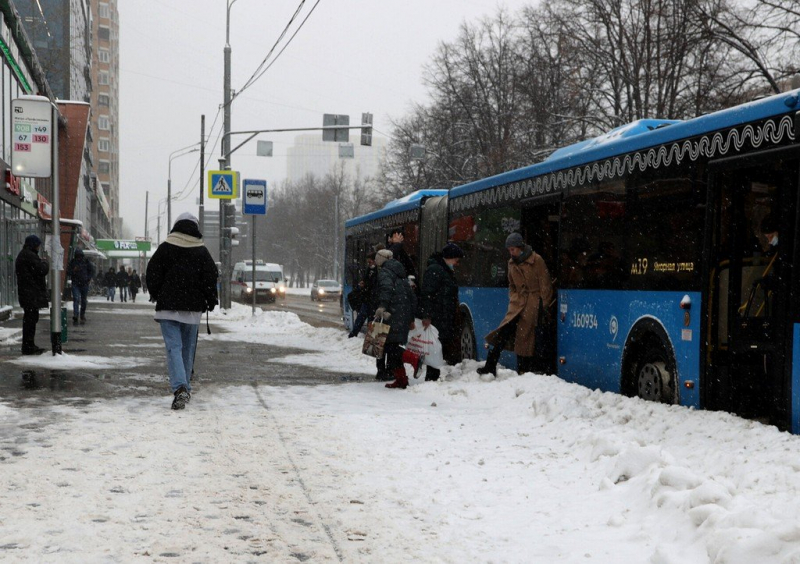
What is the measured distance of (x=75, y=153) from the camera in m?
38.8

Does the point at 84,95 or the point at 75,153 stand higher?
the point at 84,95

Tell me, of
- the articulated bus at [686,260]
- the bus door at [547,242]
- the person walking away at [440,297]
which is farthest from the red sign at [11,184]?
the articulated bus at [686,260]

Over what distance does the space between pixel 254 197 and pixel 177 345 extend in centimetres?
1556

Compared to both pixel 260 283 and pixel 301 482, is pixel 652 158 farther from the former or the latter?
pixel 260 283

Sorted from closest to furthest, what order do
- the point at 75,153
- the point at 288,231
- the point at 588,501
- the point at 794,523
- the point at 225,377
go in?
the point at 794,523
the point at 588,501
the point at 225,377
the point at 75,153
the point at 288,231

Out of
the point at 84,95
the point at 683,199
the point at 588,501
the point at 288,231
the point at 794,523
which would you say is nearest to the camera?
the point at 794,523

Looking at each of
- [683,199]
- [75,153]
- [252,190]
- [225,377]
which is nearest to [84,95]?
[75,153]

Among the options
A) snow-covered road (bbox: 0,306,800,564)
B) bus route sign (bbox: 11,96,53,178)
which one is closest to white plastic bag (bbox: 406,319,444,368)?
snow-covered road (bbox: 0,306,800,564)

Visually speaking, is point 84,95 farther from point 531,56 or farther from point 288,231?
point 531,56

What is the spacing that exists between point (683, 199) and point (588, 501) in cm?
356

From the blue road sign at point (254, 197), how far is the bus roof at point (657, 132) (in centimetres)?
1151

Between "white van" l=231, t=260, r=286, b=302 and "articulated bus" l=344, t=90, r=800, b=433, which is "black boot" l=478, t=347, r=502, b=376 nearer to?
"articulated bus" l=344, t=90, r=800, b=433

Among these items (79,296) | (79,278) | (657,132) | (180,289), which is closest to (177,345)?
(180,289)

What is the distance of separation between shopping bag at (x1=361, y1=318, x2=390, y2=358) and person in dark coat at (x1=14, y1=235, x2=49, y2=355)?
5.11 m
